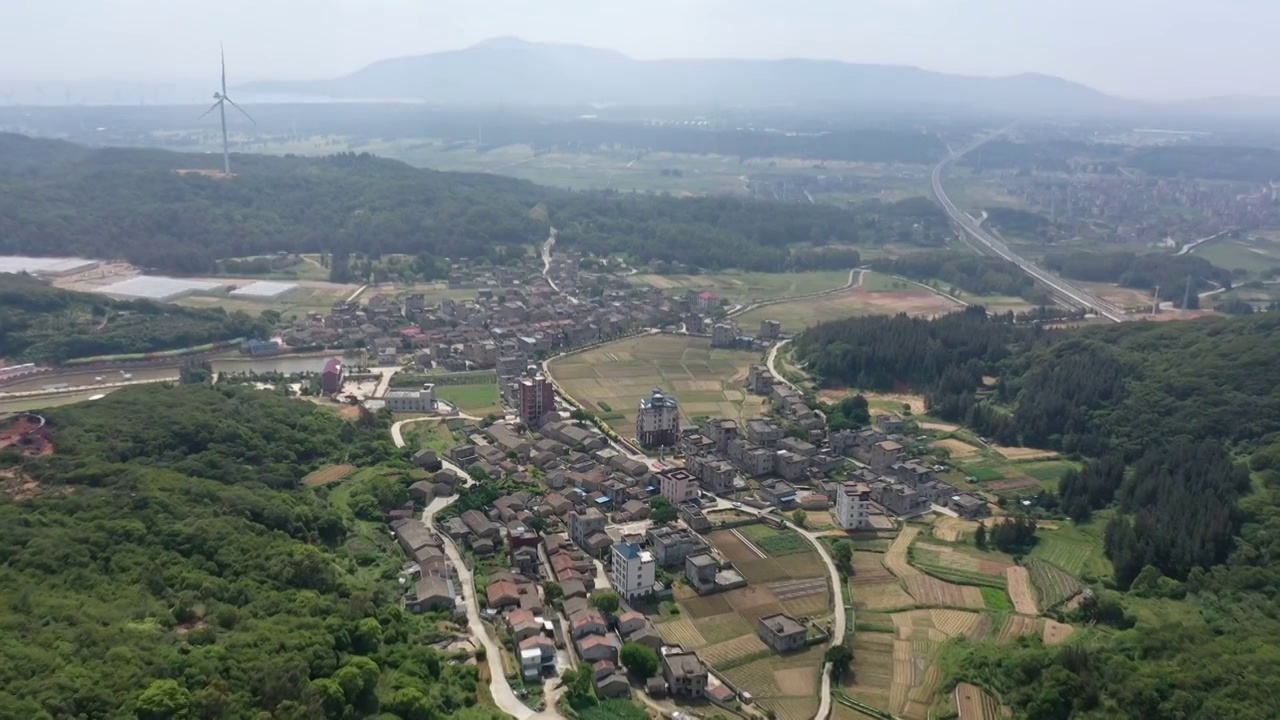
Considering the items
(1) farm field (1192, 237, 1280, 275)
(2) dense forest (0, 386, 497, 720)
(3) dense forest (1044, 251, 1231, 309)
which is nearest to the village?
(2) dense forest (0, 386, 497, 720)

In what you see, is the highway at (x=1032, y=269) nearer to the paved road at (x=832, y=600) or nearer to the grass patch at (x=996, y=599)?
the paved road at (x=832, y=600)

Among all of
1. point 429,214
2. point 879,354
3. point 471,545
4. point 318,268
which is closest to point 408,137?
point 429,214

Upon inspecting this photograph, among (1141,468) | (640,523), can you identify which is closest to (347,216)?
(640,523)

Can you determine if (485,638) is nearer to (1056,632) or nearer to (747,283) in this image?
(1056,632)

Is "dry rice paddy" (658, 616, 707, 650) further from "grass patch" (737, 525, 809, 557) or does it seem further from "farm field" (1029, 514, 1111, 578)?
"farm field" (1029, 514, 1111, 578)

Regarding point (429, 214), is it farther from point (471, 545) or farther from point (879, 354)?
point (471, 545)

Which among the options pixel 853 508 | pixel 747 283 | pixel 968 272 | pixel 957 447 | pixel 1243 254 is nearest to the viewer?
pixel 853 508
